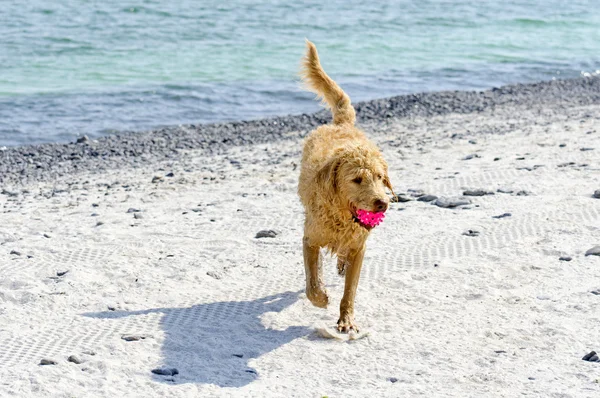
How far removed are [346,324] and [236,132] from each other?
9067 millimetres

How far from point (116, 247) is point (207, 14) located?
909 inches

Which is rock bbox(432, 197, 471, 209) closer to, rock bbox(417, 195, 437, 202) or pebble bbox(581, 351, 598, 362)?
rock bbox(417, 195, 437, 202)

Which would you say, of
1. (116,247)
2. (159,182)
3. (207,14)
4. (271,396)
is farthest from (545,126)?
(207,14)

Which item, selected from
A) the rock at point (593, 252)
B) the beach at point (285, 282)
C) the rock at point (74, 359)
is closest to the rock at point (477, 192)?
the beach at point (285, 282)

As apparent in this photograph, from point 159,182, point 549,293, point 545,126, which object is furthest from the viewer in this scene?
point 545,126

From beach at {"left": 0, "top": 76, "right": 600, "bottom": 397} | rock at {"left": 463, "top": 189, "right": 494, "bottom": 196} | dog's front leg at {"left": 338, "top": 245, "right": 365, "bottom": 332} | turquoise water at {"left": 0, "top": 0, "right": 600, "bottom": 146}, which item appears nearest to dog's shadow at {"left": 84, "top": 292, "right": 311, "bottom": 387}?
beach at {"left": 0, "top": 76, "right": 600, "bottom": 397}

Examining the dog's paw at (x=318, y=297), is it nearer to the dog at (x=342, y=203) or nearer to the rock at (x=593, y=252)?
the dog at (x=342, y=203)

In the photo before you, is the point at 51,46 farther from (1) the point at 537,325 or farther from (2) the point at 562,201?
(1) the point at 537,325

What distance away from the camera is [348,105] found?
7.52 metres

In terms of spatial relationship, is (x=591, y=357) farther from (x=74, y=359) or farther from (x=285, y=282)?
(x=74, y=359)

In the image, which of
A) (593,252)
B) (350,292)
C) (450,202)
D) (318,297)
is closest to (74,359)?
(318,297)

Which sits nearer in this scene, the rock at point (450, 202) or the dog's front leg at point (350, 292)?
the dog's front leg at point (350, 292)

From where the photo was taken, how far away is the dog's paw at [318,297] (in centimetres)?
575

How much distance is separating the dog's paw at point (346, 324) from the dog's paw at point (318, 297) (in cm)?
22
